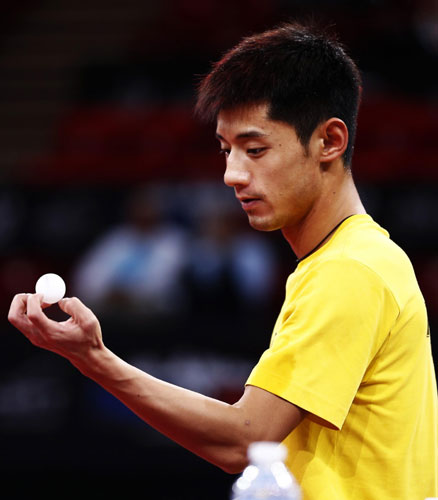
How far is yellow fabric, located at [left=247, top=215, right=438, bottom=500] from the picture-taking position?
1.88 m

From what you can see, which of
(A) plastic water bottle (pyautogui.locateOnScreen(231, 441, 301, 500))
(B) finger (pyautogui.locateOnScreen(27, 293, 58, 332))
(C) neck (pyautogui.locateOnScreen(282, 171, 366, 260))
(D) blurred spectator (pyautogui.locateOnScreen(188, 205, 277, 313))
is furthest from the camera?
(D) blurred spectator (pyautogui.locateOnScreen(188, 205, 277, 313))

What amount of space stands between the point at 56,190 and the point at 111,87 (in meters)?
2.46

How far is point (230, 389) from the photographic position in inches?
183

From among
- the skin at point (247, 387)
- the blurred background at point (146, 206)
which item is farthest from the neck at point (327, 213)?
the blurred background at point (146, 206)

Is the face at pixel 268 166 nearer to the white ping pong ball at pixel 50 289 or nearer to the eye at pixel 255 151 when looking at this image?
the eye at pixel 255 151

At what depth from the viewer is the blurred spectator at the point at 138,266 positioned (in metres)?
5.43

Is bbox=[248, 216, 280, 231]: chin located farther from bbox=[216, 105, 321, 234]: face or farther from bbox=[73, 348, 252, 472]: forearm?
bbox=[73, 348, 252, 472]: forearm

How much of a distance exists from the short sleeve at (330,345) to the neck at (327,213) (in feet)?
0.91

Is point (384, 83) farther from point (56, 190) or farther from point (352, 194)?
point (352, 194)

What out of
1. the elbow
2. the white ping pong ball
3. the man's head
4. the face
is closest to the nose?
the face

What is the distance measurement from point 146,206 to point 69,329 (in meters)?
4.30

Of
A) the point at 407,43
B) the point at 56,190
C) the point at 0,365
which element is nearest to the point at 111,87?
the point at 56,190

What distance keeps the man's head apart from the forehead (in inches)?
0.5

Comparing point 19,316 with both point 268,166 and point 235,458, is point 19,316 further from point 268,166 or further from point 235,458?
point 268,166
